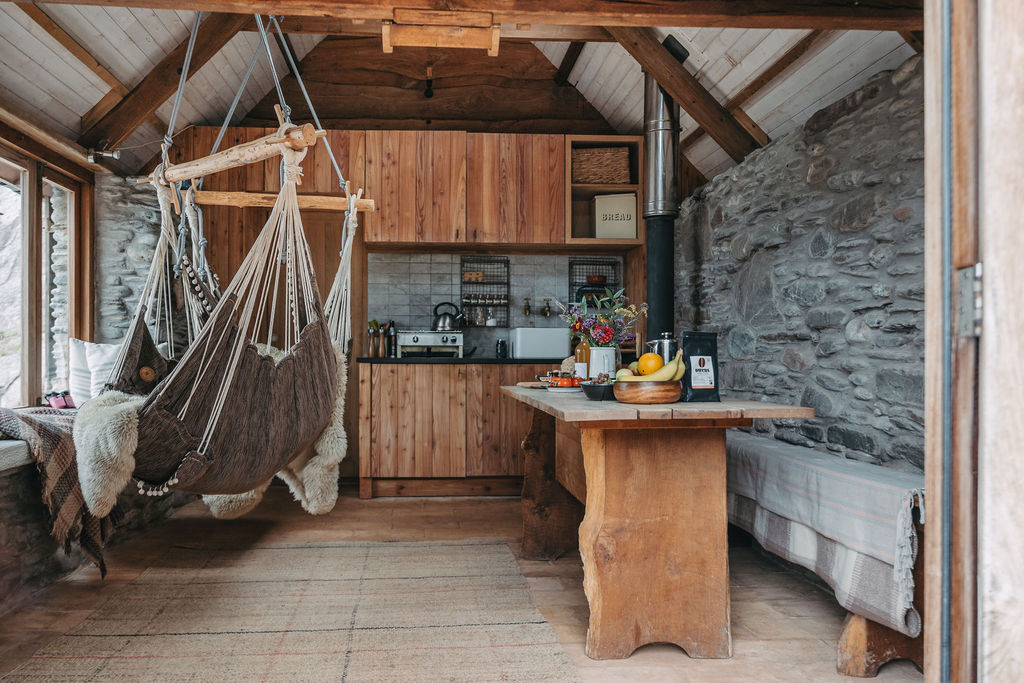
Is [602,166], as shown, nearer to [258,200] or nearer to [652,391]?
[258,200]

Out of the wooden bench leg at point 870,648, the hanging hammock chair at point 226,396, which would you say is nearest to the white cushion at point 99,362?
the hanging hammock chair at point 226,396

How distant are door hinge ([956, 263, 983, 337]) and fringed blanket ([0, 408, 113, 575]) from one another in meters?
2.69

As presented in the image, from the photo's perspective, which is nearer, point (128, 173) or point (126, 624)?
point (126, 624)

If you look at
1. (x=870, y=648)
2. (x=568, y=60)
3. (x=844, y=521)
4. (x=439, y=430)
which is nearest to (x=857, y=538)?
(x=844, y=521)

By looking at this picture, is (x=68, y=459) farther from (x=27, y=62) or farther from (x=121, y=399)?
(x=27, y=62)

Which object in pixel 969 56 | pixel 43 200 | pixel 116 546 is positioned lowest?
pixel 116 546

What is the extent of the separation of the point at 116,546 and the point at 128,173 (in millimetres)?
2162

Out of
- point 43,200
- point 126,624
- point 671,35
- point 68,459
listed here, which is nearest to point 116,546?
point 68,459

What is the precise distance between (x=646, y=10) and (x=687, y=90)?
4.17 ft

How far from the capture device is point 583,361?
269 centimetres

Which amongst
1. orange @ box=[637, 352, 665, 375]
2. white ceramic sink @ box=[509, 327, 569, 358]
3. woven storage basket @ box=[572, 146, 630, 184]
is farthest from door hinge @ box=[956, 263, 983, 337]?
woven storage basket @ box=[572, 146, 630, 184]

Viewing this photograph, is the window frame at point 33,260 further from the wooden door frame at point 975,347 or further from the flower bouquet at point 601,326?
the wooden door frame at point 975,347

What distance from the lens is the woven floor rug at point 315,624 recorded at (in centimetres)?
181

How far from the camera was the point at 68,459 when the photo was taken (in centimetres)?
238
